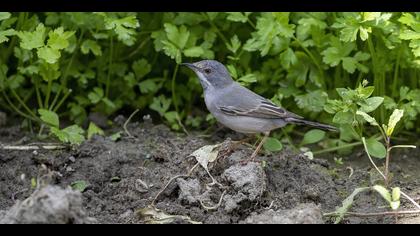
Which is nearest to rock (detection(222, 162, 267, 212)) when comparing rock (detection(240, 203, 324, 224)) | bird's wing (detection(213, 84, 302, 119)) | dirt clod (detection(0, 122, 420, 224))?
dirt clod (detection(0, 122, 420, 224))

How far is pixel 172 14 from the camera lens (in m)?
8.37

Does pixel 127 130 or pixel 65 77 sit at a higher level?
pixel 65 77

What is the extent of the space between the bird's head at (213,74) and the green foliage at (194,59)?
0.20 metres

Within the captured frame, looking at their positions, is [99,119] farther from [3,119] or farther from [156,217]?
[156,217]

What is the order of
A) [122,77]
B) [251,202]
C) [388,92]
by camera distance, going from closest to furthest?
[251,202], [388,92], [122,77]

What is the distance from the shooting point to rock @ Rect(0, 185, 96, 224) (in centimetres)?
499

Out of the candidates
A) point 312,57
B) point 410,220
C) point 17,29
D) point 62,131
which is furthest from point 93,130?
point 410,220

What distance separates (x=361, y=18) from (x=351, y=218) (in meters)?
2.16

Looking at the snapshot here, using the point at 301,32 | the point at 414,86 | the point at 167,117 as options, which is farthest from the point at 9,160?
the point at 414,86

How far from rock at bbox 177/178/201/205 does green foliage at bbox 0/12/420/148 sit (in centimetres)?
147

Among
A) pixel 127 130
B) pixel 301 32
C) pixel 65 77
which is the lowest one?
pixel 127 130

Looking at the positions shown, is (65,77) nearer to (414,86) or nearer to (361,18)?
(361,18)

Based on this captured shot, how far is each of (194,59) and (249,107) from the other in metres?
1.50

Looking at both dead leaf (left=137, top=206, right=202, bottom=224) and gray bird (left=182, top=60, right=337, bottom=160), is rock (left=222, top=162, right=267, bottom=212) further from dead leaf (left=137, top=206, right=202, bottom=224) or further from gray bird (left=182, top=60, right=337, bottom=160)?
gray bird (left=182, top=60, right=337, bottom=160)
